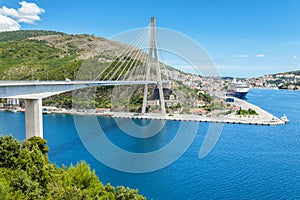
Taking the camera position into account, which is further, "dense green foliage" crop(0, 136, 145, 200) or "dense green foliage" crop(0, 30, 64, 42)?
"dense green foliage" crop(0, 30, 64, 42)

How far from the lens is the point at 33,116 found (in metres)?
5.54

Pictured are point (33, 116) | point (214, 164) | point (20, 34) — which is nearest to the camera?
point (33, 116)

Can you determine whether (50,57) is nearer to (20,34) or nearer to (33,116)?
(20,34)

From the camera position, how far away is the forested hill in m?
18.6

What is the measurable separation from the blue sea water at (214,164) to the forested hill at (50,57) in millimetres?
8573

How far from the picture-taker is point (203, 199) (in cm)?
468

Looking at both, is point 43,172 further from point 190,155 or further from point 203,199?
point 190,155

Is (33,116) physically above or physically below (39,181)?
above

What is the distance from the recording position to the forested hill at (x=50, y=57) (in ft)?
61.2

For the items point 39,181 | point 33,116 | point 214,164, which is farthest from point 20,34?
point 39,181

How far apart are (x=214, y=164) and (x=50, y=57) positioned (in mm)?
Result: 20746

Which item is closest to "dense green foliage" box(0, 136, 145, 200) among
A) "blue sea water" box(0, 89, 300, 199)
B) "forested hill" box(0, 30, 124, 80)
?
"blue sea water" box(0, 89, 300, 199)

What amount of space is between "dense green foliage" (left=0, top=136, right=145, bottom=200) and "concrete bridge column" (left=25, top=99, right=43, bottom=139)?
2.05 metres

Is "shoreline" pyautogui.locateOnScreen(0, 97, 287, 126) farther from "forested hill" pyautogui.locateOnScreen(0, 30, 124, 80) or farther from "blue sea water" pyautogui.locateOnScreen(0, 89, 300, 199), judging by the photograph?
"forested hill" pyautogui.locateOnScreen(0, 30, 124, 80)
